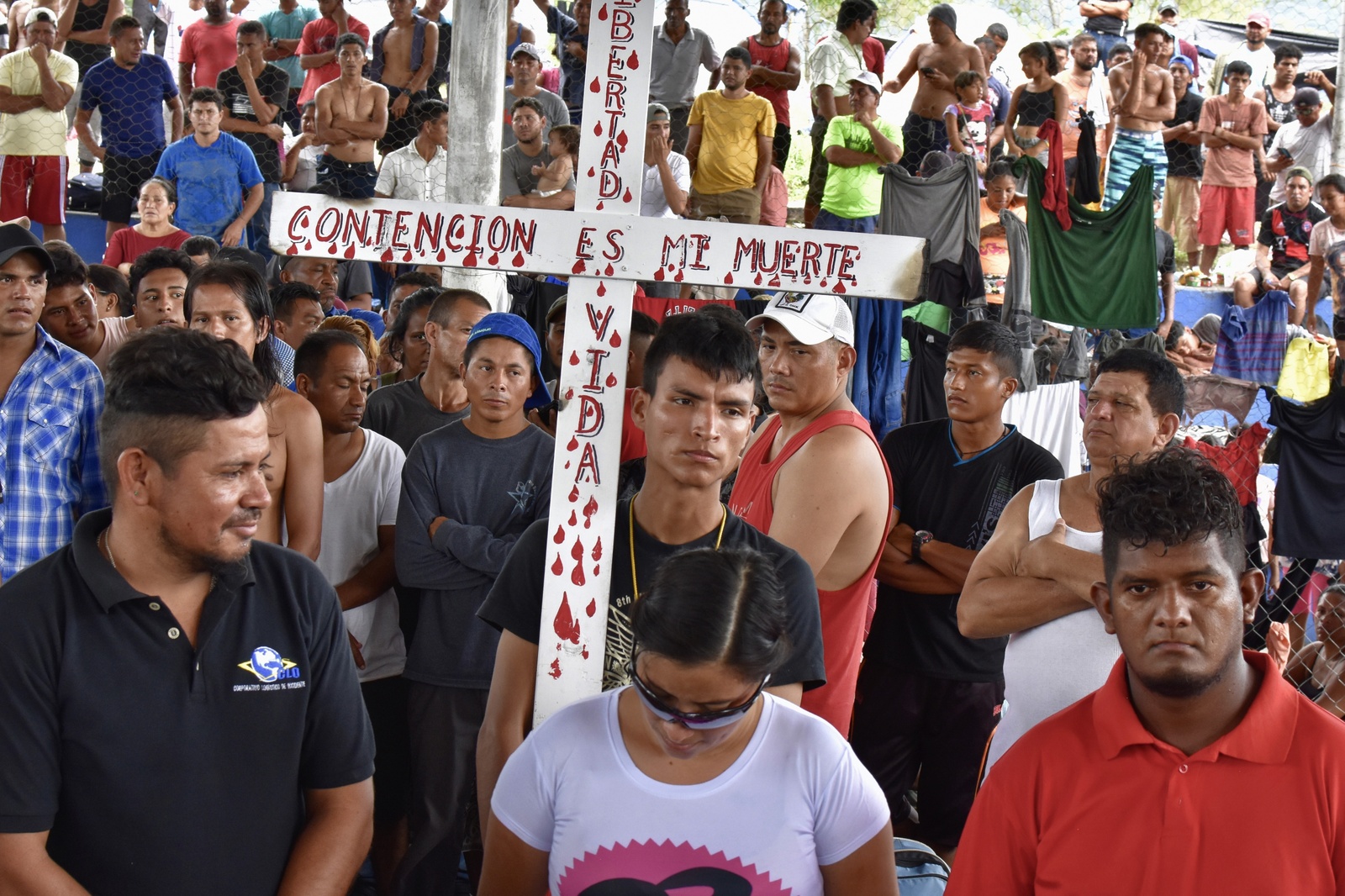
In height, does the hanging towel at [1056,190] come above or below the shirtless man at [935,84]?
below

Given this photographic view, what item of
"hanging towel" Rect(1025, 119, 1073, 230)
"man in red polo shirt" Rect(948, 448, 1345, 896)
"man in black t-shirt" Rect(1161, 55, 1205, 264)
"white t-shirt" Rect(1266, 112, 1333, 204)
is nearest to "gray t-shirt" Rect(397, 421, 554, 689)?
"man in red polo shirt" Rect(948, 448, 1345, 896)

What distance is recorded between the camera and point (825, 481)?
2658 mm

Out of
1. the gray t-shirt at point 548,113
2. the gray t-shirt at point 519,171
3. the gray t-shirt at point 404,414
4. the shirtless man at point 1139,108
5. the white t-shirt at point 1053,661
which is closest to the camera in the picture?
the white t-shirt at point 1053,661

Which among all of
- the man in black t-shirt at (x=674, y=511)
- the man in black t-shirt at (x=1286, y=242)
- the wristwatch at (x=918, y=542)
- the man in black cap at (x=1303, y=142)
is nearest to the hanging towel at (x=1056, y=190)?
the man in black t-shirt at (x=1286, y=242)

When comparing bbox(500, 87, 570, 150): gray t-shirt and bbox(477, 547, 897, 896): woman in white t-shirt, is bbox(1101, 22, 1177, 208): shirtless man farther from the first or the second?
bbox(477, 547, 897, 896): woman in white t-shirt

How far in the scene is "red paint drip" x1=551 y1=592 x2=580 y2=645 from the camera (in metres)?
2.31

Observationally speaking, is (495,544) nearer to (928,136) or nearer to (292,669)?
(292,669)

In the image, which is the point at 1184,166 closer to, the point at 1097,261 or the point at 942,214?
the point at 1097,261

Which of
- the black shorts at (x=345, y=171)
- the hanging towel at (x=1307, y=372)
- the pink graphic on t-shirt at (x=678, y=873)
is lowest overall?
the pink graphic on t-shirt at (x=678, y=873)

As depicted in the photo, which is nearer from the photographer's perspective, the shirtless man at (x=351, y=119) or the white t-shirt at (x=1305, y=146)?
the shirtless man at (x=351, y=119)

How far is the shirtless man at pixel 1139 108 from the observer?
9898mm

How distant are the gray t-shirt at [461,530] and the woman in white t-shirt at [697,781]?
122 centimetres

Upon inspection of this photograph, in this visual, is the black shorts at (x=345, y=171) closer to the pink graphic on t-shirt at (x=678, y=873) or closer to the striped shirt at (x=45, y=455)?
the striped shirt at (x=45, y=455)

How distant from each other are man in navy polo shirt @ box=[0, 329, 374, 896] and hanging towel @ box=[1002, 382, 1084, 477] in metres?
5.60
